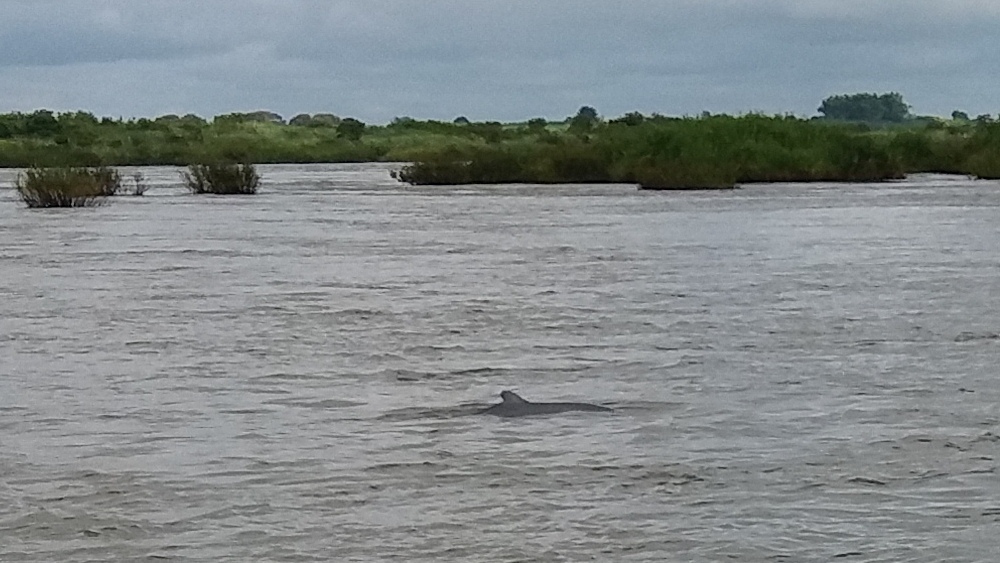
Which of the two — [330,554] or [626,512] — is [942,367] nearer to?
[626,512]

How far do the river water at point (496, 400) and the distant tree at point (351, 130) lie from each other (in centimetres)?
6619

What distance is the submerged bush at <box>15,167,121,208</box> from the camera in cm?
4050

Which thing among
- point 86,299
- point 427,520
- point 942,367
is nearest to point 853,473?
point 427,520

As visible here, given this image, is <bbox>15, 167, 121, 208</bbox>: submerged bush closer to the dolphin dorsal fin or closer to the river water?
the river water

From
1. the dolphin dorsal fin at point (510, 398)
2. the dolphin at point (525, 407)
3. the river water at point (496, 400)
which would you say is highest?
the dolphin dorsal fin at point (510, 398)

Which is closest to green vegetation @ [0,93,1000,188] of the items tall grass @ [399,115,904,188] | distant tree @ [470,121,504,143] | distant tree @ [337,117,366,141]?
tall grass @ [399,115,904,188]

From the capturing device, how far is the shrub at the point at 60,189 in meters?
40.5

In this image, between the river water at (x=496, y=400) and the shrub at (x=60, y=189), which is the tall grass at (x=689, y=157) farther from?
the river water at (x=496, y=400)

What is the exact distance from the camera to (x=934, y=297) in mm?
19641

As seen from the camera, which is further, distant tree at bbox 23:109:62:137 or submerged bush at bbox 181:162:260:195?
distant tree at bbox 23:109:62:137

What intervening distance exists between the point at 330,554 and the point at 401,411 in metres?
3.89

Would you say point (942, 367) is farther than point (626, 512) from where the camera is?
Yes

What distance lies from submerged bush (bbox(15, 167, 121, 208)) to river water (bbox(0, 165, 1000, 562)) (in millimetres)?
13604

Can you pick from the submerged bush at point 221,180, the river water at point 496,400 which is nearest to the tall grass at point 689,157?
the submerged bush at point 221,180
